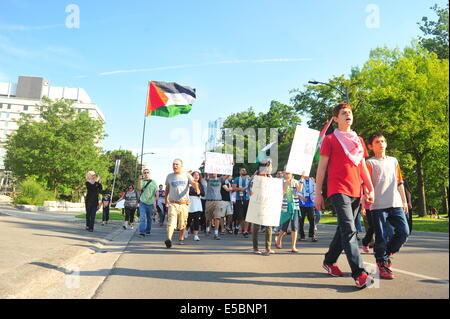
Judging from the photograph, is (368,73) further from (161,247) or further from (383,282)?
(383,282)

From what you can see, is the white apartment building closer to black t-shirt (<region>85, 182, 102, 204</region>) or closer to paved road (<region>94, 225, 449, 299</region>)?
black t-shirt (<region>85, 182, 102, 204</region>)

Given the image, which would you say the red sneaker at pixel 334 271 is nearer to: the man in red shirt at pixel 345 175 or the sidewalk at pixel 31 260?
the man in red shirt at pixel 345 175

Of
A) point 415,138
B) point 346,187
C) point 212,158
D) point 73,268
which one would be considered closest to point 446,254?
point 346,187

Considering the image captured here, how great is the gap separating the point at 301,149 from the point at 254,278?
17.2 feet

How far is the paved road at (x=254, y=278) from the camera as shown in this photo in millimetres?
3875

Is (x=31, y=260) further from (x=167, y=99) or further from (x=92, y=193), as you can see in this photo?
(x=167, y=99)

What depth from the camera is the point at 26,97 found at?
12044 centimetres

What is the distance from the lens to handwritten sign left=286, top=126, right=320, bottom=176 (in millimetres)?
9562

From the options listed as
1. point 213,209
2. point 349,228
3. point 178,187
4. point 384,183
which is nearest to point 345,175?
point 349,228

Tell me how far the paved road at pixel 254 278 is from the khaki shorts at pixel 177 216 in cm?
110

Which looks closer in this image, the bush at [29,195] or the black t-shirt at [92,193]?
the black t-shirt at [92,193]

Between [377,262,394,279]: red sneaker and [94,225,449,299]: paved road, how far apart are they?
0.33 feet

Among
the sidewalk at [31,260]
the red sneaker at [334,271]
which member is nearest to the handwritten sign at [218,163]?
the sidewalk at [31,260]

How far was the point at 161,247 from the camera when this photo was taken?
8.69 m
